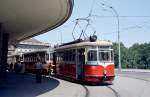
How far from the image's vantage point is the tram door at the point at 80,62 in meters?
22.6

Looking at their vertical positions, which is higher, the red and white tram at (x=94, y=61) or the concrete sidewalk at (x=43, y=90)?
the red and white tram at (x=94, y=61)

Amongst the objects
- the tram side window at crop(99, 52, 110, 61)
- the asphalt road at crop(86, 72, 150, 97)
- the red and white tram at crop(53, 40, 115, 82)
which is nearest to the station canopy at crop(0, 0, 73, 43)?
the red and white tram at crop(53, 40, 115, 82)

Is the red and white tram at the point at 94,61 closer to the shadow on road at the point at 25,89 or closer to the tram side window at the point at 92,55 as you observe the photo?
the tram side window at the point at 92,55

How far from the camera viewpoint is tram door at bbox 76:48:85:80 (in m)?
22.6

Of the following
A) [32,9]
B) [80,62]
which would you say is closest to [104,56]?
[80,62]

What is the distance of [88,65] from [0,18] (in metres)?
5.93

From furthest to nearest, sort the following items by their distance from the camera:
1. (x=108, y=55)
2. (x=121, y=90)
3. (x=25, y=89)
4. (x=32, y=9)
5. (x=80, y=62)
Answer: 1. (x=80, y=62)
2. (x=108, y=55)
3. (x=25, y=89)
4. (x=121, y=90)
5. (x=32, y=9)

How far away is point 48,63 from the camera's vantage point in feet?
105

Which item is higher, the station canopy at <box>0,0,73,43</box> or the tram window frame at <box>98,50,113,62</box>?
the station canopy at <box>0,0,73,43</box>

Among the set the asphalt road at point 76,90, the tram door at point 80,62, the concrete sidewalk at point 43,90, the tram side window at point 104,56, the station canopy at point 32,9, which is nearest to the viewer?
the station canopy at point 32,9

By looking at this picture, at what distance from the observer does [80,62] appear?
22.9m

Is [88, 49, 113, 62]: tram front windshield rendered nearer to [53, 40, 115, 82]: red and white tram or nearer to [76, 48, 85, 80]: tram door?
[53, 40, 115, 82]: red and white tram

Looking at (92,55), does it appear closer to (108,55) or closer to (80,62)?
(108,55)

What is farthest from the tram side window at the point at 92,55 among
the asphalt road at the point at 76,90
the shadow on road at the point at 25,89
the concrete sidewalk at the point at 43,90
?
the shadow on road at the point at 25,89
